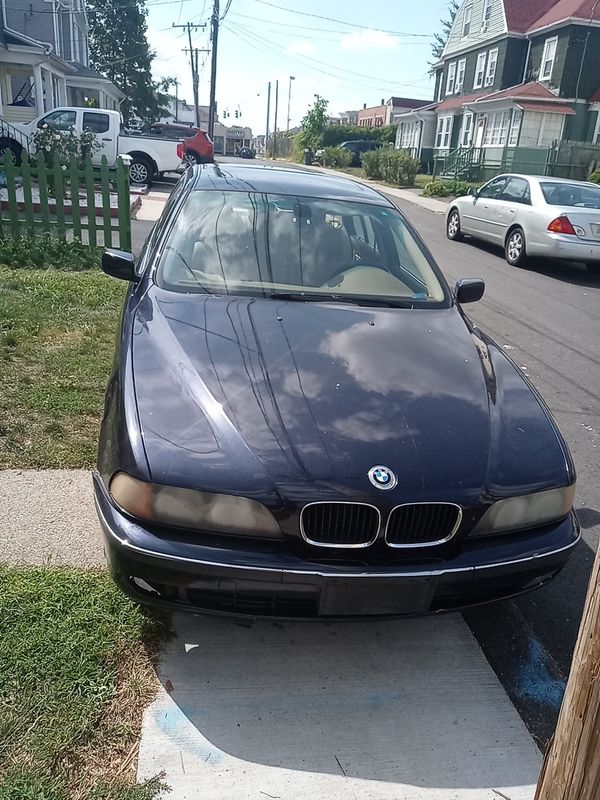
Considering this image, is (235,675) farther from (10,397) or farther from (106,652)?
(10,397)

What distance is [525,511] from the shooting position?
89.5 inches

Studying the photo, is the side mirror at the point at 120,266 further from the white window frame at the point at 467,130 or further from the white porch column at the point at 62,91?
the white window frame at the point at 467,130

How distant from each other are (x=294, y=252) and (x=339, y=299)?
0.44 m

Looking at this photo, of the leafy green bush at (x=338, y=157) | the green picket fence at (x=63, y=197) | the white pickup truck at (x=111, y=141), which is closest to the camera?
the green picket fence at (x=63, y=197)

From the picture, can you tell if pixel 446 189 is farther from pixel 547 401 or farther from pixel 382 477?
pixel 382 477

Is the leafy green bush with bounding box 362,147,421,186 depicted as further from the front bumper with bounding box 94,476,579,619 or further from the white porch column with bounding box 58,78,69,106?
the front bumper with bounding box 94,476,579,619

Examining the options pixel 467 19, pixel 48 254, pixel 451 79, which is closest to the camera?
pixel 48 254

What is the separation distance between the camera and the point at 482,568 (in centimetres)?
215

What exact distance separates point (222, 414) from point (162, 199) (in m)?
14.4

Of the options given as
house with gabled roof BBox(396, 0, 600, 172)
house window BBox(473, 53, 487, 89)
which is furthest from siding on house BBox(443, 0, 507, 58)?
house window BBox(473, 53, 487, 89)

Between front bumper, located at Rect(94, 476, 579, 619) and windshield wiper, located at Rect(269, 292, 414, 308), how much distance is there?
1457mm

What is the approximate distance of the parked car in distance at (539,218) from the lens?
378 inches

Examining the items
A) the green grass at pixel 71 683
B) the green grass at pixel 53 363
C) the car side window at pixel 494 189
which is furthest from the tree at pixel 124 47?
the green grass at pixel 71 683

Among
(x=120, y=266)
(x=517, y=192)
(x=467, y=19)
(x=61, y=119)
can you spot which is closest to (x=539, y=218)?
(x=517, y=192)
